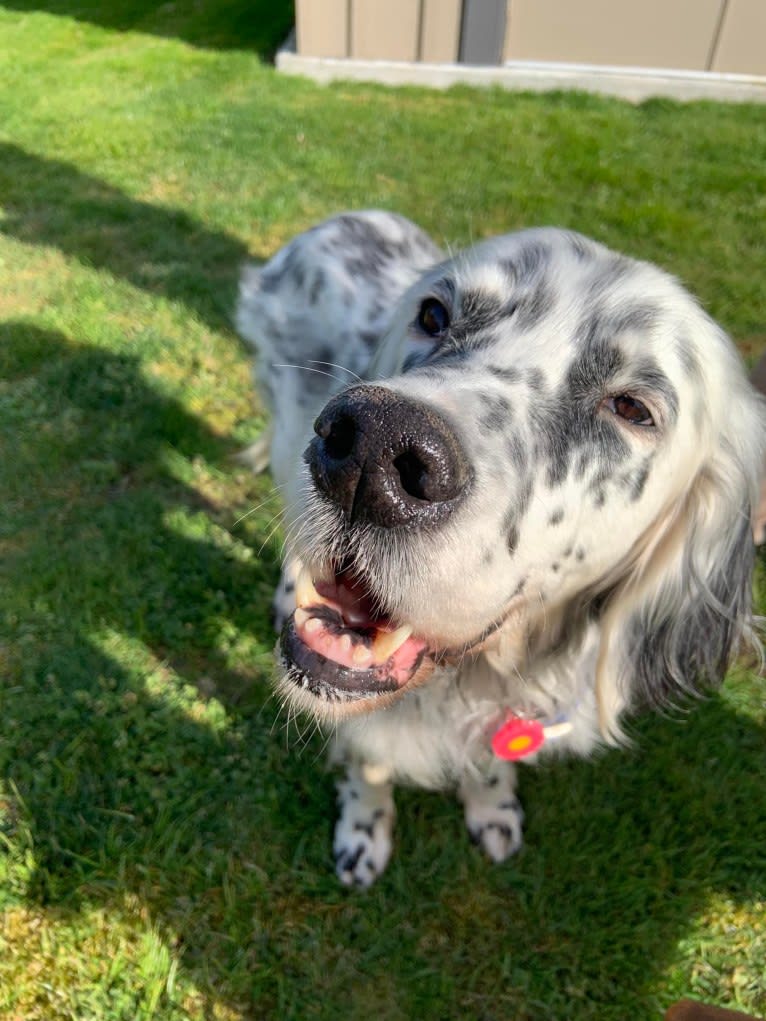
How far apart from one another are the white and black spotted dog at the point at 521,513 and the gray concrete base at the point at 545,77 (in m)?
8.36

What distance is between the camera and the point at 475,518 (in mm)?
1402

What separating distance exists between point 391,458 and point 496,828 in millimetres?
1859

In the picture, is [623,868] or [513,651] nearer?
[513,651]

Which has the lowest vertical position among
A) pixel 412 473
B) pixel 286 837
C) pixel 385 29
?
pixel 286 837

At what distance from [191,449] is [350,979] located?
2646 millimetres

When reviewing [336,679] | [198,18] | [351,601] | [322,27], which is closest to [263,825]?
[336,679]

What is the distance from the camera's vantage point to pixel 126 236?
5828 mm

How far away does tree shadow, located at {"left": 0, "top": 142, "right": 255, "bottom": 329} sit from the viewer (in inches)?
206

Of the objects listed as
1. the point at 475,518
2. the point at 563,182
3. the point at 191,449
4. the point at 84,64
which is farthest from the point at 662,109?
the point at 475,518

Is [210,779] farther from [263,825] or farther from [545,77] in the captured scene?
[545,77]

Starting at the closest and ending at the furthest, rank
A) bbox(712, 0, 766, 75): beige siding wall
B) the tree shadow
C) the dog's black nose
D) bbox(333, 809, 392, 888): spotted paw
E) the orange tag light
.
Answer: the dog's black nose, the orange tag light, bbox(333, 809, 392, 888): spotted paw, the tree shadow, bbox(712, 0, 766, 75): beige siding wall

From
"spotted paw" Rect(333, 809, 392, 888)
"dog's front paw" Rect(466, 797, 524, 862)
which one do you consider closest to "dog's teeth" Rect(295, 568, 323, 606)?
"spotted paw" Rect(333, 809, 392, 888)

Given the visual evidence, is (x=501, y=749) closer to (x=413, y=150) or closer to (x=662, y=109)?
(x=413, y=150)

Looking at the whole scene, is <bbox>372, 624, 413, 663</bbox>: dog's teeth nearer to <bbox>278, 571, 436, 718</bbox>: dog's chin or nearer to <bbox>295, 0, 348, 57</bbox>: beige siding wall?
<bbox>278, 571, 436, 718</bbox>: dog's chin
